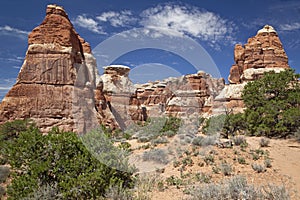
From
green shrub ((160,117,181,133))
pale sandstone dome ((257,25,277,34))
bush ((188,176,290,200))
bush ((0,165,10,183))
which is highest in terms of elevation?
pale sandstone dome ((257,25,277,34))

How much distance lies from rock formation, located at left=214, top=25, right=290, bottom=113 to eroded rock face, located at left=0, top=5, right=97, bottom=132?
23.1m

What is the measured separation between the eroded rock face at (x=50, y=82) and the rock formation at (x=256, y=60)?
2313 cm

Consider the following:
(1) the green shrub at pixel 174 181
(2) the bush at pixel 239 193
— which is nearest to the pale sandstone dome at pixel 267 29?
(1) the green shrub at pixel 174 181

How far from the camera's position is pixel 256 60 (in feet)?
111

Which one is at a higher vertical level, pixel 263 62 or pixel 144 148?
pixel 263 62

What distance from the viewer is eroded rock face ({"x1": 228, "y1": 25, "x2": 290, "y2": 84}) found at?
33281 millimetres

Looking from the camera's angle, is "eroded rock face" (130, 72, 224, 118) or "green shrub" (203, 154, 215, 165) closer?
"green shrub" (203, 154, 215, 165)

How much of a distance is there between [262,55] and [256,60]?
3.73ft

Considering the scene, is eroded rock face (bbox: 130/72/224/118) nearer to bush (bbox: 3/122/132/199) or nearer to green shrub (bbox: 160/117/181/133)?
green shrub (bbox: 160/117/181/133)

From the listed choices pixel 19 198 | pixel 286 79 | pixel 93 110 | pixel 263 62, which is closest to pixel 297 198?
pixel 19 198

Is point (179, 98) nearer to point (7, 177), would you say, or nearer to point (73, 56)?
point (73, 56)

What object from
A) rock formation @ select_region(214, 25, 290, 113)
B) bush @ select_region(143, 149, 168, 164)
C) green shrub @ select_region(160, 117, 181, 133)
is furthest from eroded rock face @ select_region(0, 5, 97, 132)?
rock formation @ select_region(214, 25, 290, 113)

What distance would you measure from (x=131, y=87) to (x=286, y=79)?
22098mm

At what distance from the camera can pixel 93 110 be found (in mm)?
21922
